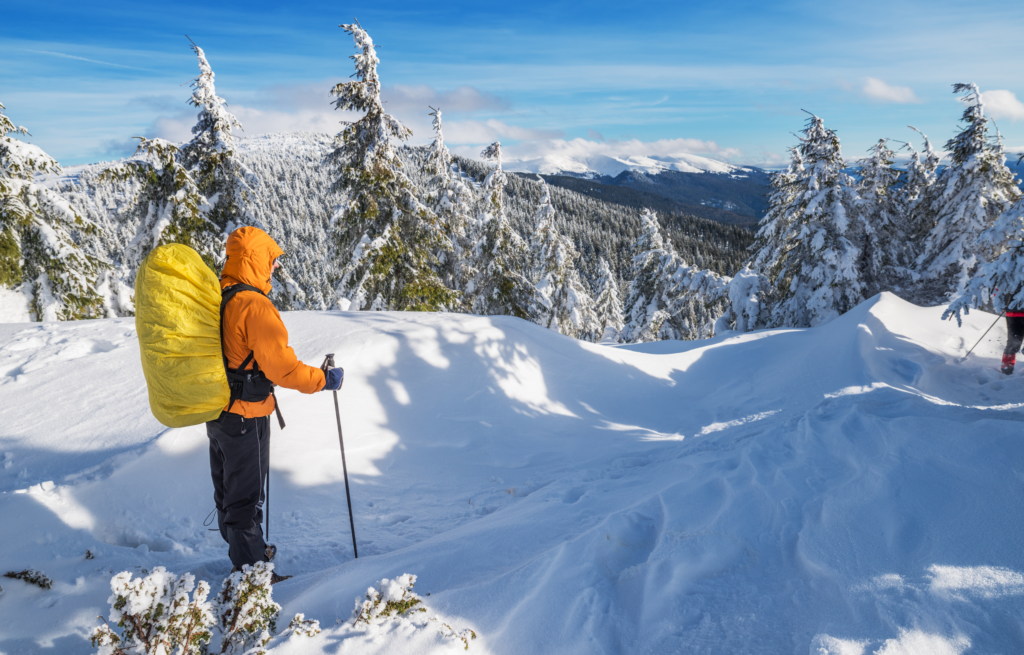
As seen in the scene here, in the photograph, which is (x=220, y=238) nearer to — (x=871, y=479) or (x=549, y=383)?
(x=549, y=383)

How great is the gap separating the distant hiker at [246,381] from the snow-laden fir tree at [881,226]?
20.4 meters

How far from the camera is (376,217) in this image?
15648 mm

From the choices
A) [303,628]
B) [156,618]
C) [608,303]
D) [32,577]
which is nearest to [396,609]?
[303,628]

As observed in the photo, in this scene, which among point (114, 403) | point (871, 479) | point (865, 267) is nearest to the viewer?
point (871, 479)

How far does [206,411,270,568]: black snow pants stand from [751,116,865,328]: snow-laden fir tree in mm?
19525

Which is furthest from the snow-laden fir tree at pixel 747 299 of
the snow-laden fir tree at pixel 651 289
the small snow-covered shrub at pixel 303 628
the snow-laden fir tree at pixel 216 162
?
the small snow-covered shrub at pixel 303 628

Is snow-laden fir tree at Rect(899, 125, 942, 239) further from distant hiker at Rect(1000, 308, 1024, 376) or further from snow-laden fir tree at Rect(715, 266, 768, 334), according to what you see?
distant hiker at Rect(1000, 308, 1024, 376)

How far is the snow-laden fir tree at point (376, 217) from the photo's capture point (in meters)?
14.9

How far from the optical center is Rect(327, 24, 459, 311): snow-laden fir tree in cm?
1492

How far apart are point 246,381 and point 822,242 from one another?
19540 millimetres

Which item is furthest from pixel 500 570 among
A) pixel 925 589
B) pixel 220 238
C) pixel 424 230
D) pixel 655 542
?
pixel 220 238

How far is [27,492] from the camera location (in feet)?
12.8

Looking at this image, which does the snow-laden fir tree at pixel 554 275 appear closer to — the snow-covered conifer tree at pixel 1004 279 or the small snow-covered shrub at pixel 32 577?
the snow-covered conifer tree at pixel 1004 279

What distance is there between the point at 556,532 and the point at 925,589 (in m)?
2.29
